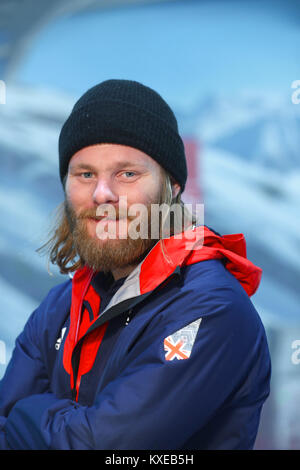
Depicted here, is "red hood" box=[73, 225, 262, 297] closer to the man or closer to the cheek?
the man

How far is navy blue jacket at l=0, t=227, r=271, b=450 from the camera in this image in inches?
34.0

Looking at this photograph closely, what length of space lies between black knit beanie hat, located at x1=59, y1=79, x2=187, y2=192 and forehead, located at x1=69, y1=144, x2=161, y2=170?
0.01 metres

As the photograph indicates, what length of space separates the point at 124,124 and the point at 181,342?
65 centimetres

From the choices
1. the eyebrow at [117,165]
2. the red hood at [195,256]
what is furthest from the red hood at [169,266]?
the eyebrow at [117,165]

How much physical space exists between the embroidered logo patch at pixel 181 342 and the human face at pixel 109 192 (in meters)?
0.36

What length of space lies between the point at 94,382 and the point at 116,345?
0.12m

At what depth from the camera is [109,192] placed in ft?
3.69

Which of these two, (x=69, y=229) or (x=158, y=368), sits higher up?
(x=69, y=229)

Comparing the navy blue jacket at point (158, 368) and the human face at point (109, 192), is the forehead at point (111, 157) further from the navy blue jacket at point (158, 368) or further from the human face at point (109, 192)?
the navy blue jacket at point (158, 368)

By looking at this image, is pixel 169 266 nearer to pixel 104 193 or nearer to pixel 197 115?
pixel 104 193

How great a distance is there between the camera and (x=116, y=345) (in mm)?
1052

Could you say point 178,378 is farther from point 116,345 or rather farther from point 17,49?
point 17,49

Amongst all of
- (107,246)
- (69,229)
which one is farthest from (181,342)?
(69,229)

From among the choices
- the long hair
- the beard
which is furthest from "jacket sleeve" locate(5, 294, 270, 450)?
the long hair
